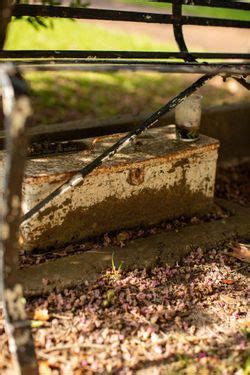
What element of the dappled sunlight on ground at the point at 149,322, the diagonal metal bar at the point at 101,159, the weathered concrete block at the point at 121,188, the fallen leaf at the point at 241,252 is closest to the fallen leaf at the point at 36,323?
the dappled sunlight on ground at the point at 149,322

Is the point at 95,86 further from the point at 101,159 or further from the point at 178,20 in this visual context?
the point at 101,159

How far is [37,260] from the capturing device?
2611 millimetres

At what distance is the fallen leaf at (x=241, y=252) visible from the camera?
282cm

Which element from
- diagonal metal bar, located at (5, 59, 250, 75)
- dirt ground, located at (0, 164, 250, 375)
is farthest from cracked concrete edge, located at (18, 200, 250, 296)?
diagonal metal bar, located at (5, 59, 250, 75)

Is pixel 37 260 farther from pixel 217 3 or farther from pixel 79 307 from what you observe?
pixel 217 3

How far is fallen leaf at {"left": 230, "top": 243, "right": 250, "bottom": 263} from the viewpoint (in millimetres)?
2824

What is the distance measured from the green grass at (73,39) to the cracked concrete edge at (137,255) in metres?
4.82

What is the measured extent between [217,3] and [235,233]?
144cm

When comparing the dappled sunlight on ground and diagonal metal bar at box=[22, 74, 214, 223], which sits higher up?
diagonal metal bar at box=[22, 74, 214, 223]

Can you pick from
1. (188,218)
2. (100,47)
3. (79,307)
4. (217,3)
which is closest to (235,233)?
Answer: (188,218)

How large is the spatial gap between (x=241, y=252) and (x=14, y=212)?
64.7 inches

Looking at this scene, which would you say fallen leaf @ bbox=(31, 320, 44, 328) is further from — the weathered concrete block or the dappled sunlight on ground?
the weathered concrete block

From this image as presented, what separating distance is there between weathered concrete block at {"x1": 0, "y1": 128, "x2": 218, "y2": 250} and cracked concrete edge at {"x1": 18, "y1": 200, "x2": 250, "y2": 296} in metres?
0.18

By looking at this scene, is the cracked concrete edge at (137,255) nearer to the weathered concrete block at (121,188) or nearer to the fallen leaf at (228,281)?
the weathered concrete block at (121,188)
